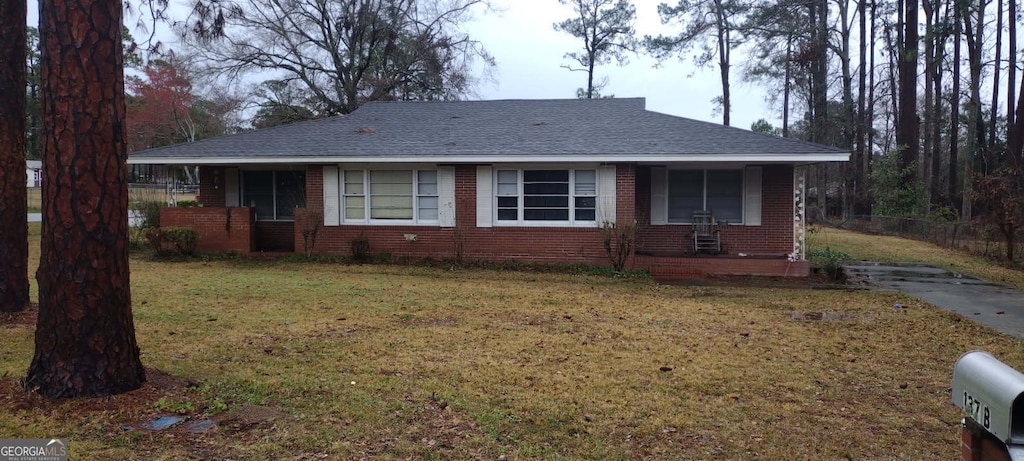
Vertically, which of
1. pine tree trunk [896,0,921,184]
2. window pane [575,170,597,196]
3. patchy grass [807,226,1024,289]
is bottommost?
patchy grass [807,226,1024,289]

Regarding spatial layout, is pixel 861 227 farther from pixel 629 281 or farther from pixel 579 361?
pixel 579 361

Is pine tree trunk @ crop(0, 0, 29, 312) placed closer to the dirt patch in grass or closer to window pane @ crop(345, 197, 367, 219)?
the dirt patch in grass

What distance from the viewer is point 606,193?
1378 cm

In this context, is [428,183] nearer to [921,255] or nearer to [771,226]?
[771,226]

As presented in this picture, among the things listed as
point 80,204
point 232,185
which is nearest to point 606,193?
point 232,185

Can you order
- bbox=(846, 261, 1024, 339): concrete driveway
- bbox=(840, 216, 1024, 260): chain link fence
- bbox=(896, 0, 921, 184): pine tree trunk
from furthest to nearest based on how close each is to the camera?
bbox=(896, 0, 921, 184): pine tree trunk < bbox=(840, 216, 1024, 260): chain link fence < bbox=(846, 261, 1024, 339): concrete driveway

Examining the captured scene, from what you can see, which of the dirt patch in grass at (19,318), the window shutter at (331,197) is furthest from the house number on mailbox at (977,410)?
the window shutter at (331,197)

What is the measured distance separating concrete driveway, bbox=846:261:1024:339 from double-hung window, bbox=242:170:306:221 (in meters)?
12.5

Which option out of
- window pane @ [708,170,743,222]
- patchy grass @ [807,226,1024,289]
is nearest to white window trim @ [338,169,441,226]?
window pane @ [708,170,743,222]

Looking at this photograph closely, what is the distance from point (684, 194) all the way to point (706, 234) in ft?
3.40

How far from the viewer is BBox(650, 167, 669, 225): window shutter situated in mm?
14703

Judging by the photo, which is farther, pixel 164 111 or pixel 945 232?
pixel 164 111

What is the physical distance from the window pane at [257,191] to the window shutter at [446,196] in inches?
180

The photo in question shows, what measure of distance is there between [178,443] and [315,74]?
1146 inches
